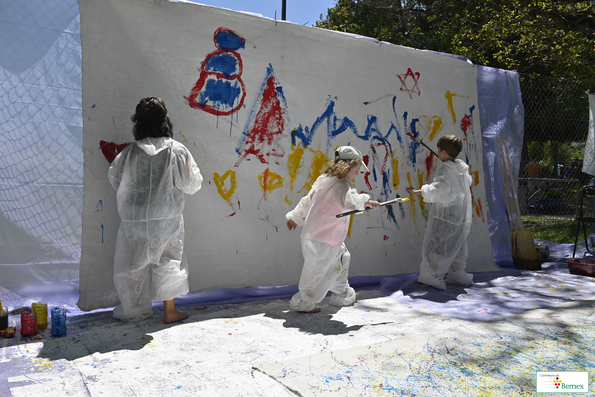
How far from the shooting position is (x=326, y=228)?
378cm

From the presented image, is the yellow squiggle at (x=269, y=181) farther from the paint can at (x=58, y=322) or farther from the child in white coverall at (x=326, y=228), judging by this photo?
the paint can at (x=58, y=322)

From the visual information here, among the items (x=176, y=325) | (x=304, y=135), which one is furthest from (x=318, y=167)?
(x=176, y=325)

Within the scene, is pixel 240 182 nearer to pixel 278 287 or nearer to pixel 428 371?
pixel 278 287

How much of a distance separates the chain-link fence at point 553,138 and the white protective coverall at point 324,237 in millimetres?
4361

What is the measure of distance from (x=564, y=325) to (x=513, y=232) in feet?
9.25

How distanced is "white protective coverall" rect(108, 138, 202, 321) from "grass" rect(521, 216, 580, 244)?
722cm

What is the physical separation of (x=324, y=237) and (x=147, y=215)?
1.35 meters

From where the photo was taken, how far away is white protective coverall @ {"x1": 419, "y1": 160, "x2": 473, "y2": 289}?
4.75m

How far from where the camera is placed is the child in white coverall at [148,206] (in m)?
3.34

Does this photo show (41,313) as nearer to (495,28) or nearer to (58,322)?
(58,322)

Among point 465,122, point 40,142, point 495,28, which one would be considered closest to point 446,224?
point 465,122

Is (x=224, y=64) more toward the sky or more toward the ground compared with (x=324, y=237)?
more toward the sky

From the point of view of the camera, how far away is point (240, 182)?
418 centimetres

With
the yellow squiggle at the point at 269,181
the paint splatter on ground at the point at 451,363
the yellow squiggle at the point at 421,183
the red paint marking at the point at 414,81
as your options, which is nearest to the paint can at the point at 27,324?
the paint splatter on ground at the point at 451,363
